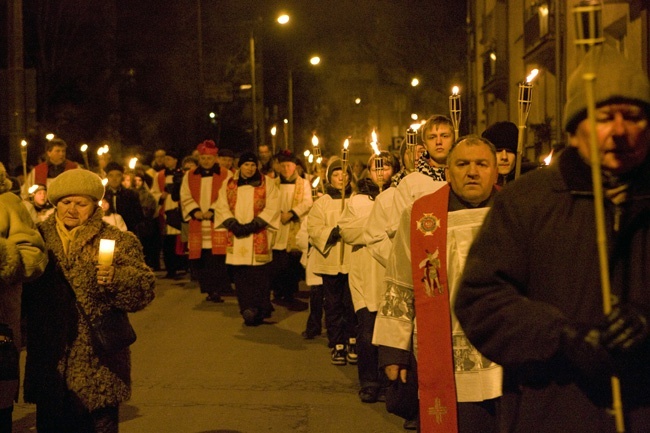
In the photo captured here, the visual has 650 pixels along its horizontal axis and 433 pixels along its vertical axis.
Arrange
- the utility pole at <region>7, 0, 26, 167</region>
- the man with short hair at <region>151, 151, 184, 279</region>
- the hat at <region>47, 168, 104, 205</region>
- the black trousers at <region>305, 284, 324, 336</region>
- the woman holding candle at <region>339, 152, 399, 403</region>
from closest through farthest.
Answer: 1. the hat at <region>47, 168, 104, 205</region>
2. the woman holding candle at <region>339, 152, 399, 403</region>
3. the black trousers at <region>305, 284, 324, 336</region>
4. the utility pole at <region>7, 0, 26, 167</region>
5. the man with short hair at <region>151, 151, 184, 279</region>

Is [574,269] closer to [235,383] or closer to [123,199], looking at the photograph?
[235,383]

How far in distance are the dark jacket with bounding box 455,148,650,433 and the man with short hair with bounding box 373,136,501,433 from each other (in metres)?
1.76

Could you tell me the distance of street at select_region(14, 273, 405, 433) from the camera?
8.04 metres

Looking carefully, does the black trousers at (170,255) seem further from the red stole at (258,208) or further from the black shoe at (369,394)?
the black shoe at (369,394)

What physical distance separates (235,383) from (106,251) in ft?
13.6

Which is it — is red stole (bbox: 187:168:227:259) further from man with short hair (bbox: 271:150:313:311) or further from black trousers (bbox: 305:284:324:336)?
black trousers (bbox: 305:284:324:336)

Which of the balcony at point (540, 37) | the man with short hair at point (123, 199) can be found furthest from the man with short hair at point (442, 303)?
the balcony at point (540, 37)

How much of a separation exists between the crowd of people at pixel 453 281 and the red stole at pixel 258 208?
1.72m

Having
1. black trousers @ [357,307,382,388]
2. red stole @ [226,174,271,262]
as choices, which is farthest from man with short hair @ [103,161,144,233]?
black trousers @ [357,307,382,388]

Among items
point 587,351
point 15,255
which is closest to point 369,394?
point 15,255

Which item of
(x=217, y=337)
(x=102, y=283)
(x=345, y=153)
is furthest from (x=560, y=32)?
(x=102, y=283)

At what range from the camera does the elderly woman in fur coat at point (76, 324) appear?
18.6 ft

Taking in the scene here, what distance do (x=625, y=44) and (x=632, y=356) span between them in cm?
1403

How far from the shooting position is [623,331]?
9.04 ft
